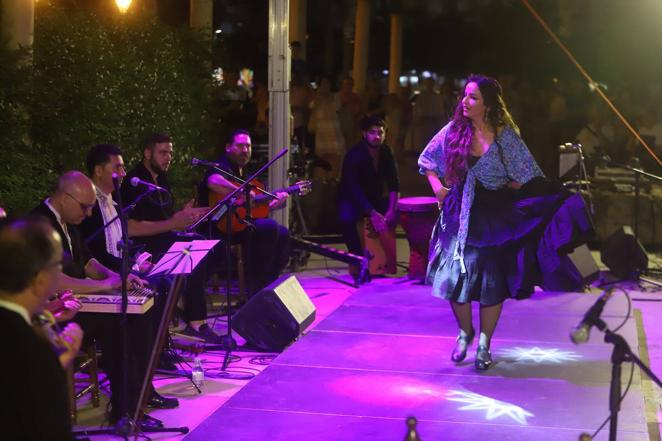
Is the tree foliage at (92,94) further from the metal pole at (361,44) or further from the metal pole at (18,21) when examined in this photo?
the metal pole at (361,44)

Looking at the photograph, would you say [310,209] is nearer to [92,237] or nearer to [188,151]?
[188,151]

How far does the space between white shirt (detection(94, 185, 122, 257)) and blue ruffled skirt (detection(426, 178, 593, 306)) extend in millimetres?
2156

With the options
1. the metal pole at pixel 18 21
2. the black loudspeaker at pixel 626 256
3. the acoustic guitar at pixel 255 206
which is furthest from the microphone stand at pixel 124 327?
the black loudspeaker at pixel 626 256

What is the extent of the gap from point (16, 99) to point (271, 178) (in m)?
3.05

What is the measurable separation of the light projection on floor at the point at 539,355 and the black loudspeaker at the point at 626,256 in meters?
3.34

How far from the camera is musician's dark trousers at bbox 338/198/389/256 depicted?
34.2 feet

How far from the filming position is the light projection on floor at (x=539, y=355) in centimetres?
717

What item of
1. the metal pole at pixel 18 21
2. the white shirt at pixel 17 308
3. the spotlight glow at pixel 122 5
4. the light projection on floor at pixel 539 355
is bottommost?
the light projection on floor at pixel 539 355

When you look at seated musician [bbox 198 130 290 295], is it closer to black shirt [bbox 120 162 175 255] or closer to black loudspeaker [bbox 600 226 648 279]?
black shirt [bbox 120 162 175 255]

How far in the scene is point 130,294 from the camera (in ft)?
18.8

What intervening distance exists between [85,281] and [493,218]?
8.85ft

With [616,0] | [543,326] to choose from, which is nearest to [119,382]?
[543,326]

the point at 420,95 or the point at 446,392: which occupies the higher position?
the point at 420,95

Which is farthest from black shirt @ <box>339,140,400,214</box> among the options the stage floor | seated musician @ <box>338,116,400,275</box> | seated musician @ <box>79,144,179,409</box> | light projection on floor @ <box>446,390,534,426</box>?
light projection on floor @ <box>446,390,534,426</box>
